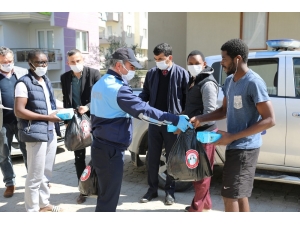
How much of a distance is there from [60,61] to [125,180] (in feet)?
54.7

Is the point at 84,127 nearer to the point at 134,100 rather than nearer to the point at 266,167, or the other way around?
the point at 134,100

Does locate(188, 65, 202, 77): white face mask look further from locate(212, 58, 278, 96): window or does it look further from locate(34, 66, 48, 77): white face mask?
locate(34, 66, 48, 77): white face mask

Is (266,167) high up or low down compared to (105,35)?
down

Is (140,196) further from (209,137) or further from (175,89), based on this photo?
(209,137)

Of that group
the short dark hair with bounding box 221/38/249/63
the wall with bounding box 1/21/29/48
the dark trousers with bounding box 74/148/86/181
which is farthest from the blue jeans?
the wall with bounding box 1/21/29/48

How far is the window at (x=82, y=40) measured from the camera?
880 inches

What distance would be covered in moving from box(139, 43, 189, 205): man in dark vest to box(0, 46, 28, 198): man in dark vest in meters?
1.73

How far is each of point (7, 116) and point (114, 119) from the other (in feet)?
6.91

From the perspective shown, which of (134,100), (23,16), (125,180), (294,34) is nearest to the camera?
(134,100)

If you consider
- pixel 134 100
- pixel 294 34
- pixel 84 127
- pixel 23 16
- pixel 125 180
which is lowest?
pixel 125 180

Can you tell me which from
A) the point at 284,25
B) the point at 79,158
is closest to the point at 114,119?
the point at 79,158

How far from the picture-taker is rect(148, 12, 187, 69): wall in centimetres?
1180
